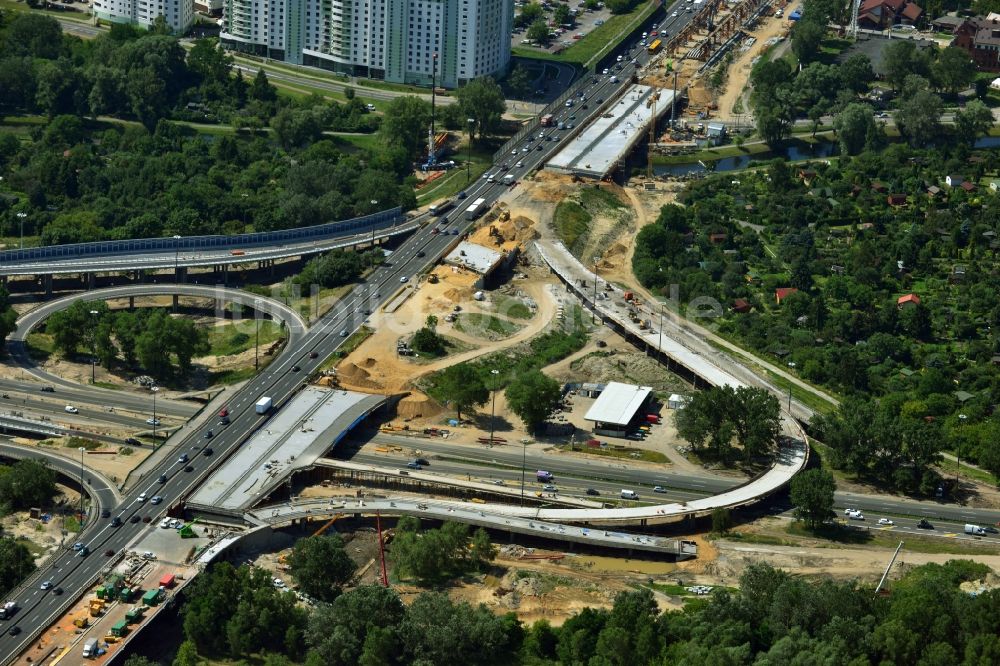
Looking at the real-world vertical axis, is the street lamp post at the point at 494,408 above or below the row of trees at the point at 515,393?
below

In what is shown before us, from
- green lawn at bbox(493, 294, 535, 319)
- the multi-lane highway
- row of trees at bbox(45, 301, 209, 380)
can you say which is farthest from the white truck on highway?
row of trees at bbox(45, 301, 209, 380)

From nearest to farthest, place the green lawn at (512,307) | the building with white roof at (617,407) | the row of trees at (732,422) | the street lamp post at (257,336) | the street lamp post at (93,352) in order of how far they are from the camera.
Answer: the row of trees at (732,422) < the building with white roof at (617,407) < the street lamp post at (93,352) < the street lamp post at (257,336) < the green lawn at (512,307)

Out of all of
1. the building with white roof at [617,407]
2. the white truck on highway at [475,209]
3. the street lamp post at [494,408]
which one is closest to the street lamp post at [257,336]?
the street lamp post at [494,408]

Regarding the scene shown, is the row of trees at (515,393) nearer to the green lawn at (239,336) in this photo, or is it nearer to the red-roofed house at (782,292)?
the green lawn at (239,336)

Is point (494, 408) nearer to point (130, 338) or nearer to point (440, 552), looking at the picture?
point (440, 552)

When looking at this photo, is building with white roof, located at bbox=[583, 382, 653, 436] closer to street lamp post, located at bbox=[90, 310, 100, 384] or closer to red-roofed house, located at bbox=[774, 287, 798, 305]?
red-roofed house, located at bbox=[774, 287, 798, 305]

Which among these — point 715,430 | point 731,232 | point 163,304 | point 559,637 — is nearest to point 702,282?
point 731,232

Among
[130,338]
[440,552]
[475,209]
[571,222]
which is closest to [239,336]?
[130,338]
